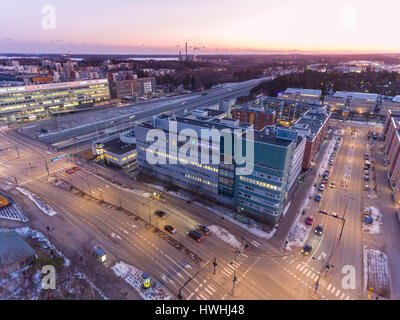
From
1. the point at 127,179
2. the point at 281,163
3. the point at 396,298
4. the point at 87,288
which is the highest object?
the point at 281,163

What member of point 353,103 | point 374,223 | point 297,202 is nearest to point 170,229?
point 297,202

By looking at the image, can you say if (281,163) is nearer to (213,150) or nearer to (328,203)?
(213,150)

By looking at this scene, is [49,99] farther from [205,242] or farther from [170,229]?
[205,242]

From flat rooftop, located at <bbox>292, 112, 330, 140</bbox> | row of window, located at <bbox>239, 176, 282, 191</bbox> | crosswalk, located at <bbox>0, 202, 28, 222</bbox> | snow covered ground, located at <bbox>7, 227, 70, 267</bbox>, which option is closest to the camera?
snow covered ground, located at <bbox>7, 227, 70, 267</bbox>

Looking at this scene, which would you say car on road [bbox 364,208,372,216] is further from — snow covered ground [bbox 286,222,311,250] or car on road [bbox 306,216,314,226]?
snow covered ground [bbox 286,222,311,250]

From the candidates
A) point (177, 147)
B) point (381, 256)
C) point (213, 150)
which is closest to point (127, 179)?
point (177, 147)

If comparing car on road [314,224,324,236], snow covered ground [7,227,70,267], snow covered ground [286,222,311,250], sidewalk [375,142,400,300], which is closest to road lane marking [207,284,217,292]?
snow covered ground [286,222,311,250]
